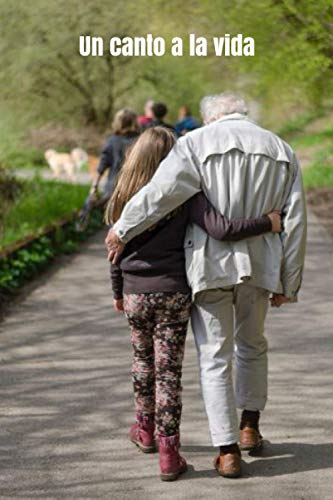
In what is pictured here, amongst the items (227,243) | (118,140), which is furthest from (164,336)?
(118,140)

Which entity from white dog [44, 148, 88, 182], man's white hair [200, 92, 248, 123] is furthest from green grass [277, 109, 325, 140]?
man's white hair [200, 92, 248, 123]

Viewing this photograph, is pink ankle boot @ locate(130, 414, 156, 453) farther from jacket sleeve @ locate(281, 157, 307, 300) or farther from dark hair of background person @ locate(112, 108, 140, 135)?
dark hair of background person @ locate(112, 108, 140, 135)

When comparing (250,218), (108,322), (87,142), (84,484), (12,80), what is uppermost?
(250,218)

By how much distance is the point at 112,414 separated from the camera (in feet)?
20.7

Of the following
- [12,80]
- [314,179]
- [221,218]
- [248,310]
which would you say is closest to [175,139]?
[221,218]

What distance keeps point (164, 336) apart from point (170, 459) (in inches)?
22.3

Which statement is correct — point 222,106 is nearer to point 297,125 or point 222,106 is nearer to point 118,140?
point 118,140

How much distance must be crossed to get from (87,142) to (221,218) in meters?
Answer: 32.4

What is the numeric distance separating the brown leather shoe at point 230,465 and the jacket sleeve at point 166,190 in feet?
3.65

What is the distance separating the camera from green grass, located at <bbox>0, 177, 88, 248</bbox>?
13.5m

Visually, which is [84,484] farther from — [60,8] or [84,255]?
[60,8]

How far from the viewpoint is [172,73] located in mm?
36656

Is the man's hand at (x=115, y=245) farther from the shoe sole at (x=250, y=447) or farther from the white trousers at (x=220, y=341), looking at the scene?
the shoe sole at (x=250, y=447)

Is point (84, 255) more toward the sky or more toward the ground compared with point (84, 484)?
more toward the ground
